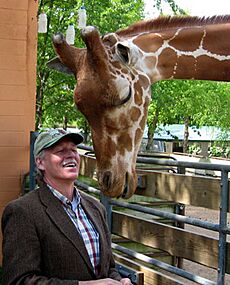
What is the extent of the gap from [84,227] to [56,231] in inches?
6.9

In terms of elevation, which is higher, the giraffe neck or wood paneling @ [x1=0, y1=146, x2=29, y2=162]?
the giraffe neck

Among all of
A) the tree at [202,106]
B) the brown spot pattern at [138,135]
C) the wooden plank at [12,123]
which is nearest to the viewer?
the brown spot pattern at [138,135]

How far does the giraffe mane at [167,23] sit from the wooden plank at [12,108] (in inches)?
105

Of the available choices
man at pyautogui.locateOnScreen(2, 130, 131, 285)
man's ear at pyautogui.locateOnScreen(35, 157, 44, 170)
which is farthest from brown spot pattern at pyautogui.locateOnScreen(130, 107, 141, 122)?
man's ear at pyautogui.locateOnScreen(35, 157, 44, 170)

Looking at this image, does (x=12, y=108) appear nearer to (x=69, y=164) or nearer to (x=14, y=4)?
(x=14, y=4)

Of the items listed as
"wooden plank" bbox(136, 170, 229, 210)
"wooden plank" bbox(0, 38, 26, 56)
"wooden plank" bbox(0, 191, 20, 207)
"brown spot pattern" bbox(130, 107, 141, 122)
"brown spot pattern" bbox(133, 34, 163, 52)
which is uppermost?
"wooden plank" bbox(0, 38, 26, 56)

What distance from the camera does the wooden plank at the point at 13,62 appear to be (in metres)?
6.18

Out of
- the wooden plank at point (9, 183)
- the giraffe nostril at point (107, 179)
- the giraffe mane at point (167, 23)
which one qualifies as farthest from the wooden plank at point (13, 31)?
the giraffe nostril at point (107, 179)

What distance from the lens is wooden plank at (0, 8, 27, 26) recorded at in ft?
20.3

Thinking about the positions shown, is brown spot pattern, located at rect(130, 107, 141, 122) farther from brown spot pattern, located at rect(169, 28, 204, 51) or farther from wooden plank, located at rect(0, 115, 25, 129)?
wooden plank, located at rect(0, 115, 25, 129)

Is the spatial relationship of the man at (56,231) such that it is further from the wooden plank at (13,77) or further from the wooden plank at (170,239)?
the wooden plank at (13,77)

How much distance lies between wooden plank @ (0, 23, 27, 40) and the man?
13.2ft

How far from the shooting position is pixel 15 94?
6246mm

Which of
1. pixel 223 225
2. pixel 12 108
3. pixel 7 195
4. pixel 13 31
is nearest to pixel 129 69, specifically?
pixel 223 225
